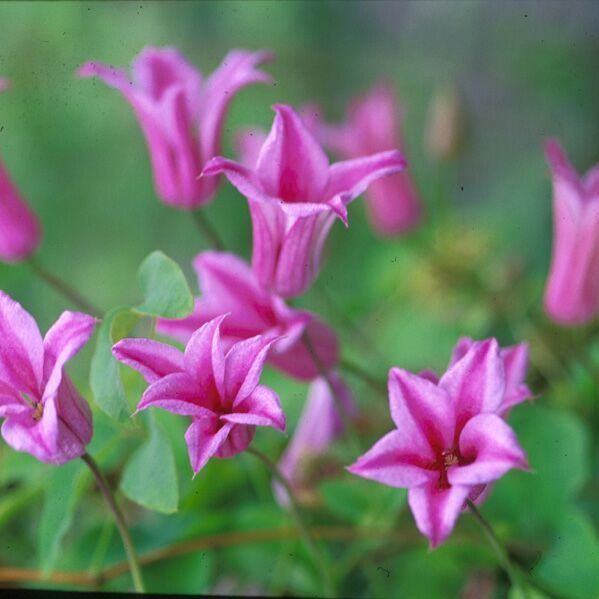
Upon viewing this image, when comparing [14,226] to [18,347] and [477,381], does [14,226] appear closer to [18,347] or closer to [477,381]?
[18,347]

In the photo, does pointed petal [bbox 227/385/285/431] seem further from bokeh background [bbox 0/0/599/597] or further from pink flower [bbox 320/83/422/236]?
pink flower [bbox 320/83/422/236]

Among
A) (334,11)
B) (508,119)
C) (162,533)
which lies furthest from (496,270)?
(334,11)

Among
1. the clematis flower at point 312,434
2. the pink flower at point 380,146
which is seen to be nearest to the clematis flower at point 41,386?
the clematis flower at point 312,434

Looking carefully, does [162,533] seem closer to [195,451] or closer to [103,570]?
[103,570]

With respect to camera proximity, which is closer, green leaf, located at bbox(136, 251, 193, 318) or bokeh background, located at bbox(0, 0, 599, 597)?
green leaf, located at bbox(136, 251, 193, 318)

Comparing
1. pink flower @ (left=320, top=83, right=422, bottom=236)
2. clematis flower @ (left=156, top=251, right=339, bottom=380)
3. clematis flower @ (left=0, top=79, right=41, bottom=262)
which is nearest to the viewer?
clematis flower @ (left=156, top=251, right=339, bottom=380)

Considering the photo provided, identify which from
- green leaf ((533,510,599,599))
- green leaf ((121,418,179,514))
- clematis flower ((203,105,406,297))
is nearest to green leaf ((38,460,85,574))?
green leaf ((121,418,179,514))
